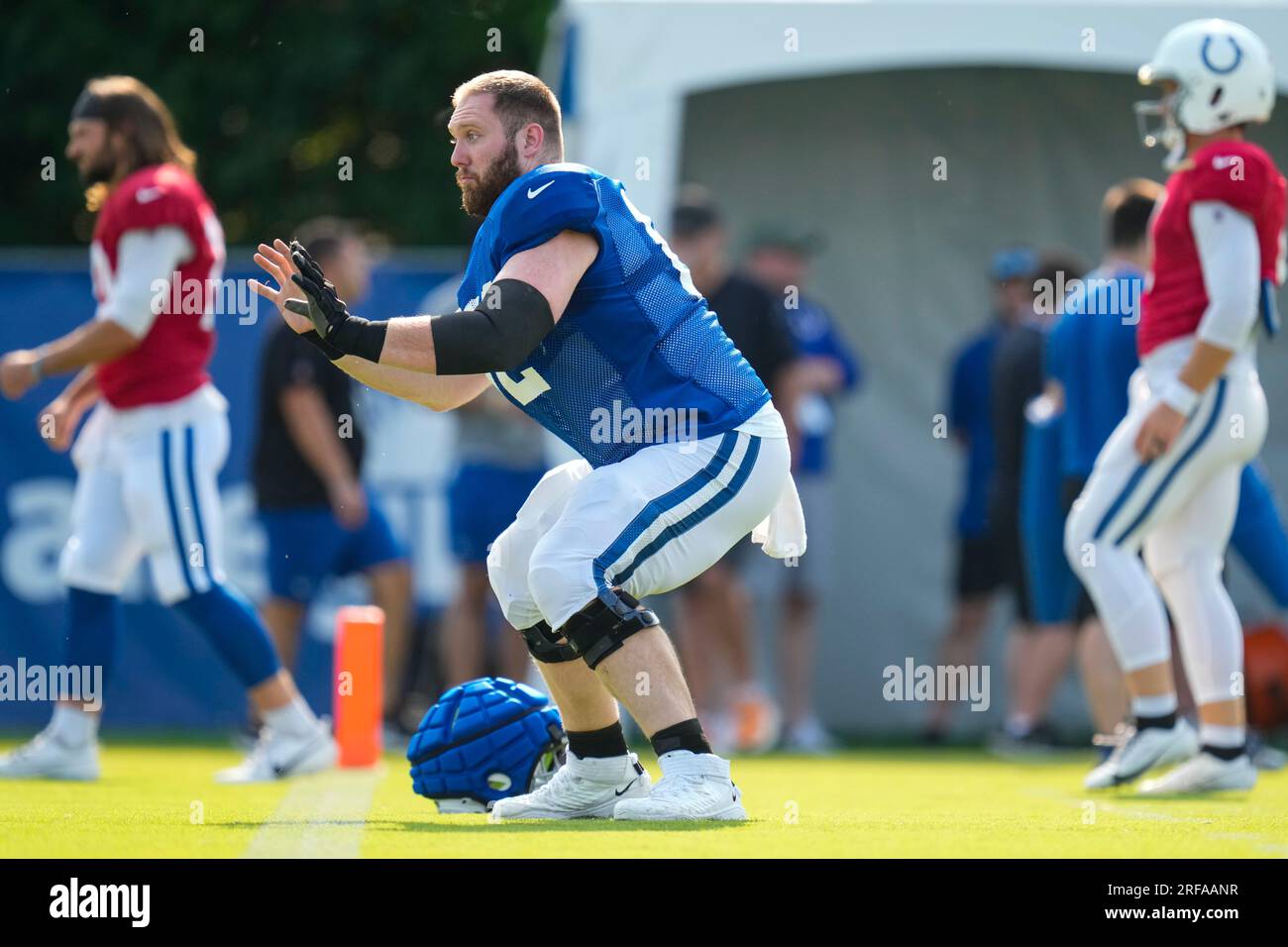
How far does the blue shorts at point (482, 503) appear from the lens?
31.4 ft

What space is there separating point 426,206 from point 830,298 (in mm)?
6021

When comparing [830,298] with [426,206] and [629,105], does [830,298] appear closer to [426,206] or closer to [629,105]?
[629,105]

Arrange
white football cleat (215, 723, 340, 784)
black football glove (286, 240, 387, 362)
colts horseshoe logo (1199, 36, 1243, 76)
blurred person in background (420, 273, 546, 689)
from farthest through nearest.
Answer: blurred person in background (420, 273, 546, 689) < white football cleat (215, 723, 340, 784) < colts horseshoe logo (1199, 36, 1243, 76) < black football glove (286, 240, 387, 362)

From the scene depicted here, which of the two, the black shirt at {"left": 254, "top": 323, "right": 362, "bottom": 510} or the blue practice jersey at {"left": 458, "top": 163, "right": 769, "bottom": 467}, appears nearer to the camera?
the blue practice jersey at {"left": 458, "top": 163, "right": 769, "bottom": 467}

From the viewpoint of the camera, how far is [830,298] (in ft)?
36.7

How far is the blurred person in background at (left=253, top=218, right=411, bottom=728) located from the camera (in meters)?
8.76

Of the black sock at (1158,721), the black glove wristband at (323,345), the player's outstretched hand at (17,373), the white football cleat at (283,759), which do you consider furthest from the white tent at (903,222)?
the black glove wristband at (323,345)

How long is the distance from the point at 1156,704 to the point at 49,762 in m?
3.70

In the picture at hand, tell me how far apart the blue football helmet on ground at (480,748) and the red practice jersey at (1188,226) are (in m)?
2.46

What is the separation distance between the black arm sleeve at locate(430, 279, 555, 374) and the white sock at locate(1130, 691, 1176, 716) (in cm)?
277

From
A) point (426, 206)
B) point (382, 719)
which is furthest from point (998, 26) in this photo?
point (426, 206)
